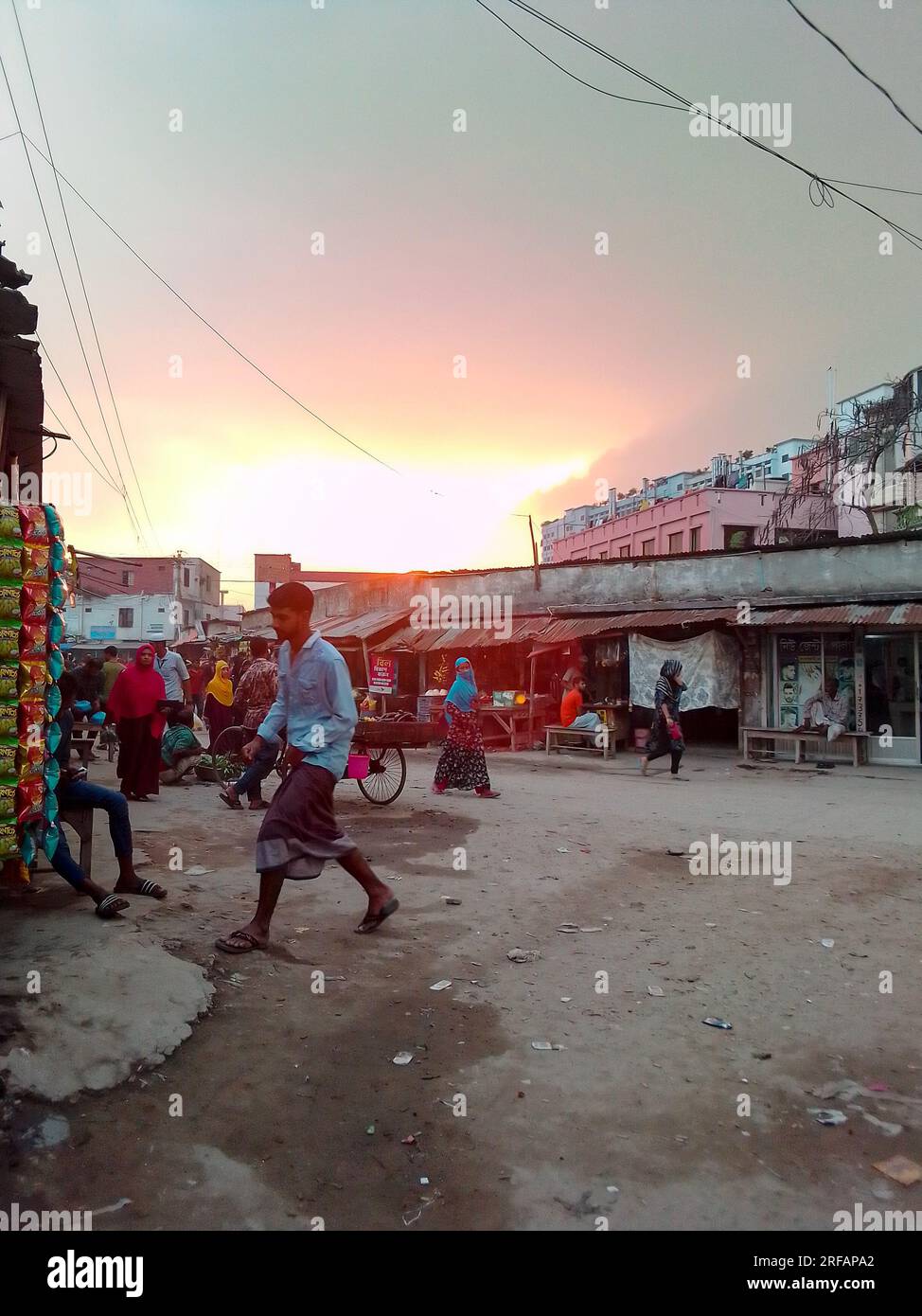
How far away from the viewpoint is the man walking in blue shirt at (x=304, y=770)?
14.7ft

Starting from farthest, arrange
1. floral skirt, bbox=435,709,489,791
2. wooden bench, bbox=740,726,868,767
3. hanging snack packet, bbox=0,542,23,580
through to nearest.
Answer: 1. wooden bench, bbox=740,726,868,767
2. floral skirt, bbox=435,709,489,791
3. hanging snack packet, bbox=0,542,23,580

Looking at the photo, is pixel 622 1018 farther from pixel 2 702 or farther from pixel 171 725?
pixel 171 725

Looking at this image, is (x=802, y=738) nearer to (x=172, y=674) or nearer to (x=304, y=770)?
(x=172, y=674)

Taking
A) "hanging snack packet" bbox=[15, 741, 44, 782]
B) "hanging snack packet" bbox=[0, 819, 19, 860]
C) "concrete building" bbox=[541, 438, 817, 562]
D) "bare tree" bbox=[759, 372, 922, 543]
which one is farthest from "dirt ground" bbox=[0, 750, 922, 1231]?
"concrete building" bbox=[541, 438, 817, 562]

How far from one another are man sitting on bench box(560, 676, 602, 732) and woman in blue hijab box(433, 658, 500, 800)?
668 cm

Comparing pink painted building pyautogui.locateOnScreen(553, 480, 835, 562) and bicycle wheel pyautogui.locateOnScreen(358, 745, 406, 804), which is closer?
bicycle wheel pyautogui.locateOnScreen(358, 745, 406, 804)

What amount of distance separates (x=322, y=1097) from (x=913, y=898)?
15.9 feet

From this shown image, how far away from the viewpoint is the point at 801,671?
16.5m

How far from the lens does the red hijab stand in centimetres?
914

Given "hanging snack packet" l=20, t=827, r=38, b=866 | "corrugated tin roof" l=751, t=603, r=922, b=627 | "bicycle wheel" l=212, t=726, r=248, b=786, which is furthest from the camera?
"corrugated tin roof" l=751, t=603, r=922, b=627

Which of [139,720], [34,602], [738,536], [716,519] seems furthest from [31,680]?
[716,519]

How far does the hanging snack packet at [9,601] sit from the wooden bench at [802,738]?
47.6 ft

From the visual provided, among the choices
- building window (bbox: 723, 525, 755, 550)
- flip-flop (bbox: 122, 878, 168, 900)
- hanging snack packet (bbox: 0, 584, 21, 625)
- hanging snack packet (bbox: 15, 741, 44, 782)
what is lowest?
flip-flop (bbox: 122, 878, 168, 900)

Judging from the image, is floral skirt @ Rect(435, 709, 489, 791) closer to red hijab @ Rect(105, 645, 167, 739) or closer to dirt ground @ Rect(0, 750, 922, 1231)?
red hijab @ Rect(105, 645, 167, 739)
